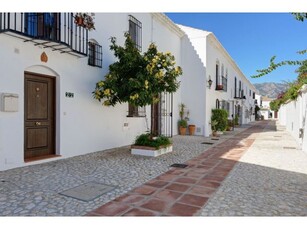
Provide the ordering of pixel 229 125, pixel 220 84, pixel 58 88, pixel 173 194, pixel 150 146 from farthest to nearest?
pixel 229 125 → pixel 220 84 → pixel 150 146 → pixel 58 88 → pixel 173 194

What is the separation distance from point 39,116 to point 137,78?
9.17 ft

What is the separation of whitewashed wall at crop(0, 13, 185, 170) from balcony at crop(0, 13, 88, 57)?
256 millimetres

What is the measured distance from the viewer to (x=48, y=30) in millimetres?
5844

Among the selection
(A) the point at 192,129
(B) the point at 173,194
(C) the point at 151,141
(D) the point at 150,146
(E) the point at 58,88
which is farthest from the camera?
(A) the point at 192,129

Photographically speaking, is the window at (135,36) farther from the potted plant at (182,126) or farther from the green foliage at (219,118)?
the green foliage at (219,118)

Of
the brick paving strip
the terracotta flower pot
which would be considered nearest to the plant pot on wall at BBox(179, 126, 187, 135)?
the brick paving strip

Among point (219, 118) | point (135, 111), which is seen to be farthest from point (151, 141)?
point (219, 118)

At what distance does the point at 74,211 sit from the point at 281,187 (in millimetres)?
3624

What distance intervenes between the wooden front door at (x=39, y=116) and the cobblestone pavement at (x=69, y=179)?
1.74 ft

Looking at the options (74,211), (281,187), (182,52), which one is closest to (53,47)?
(74,211)

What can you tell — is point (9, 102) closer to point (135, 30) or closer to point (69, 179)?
point (69, 179)

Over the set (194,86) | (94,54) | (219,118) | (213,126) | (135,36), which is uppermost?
(135,36)

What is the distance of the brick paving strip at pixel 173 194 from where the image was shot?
309 centimetres

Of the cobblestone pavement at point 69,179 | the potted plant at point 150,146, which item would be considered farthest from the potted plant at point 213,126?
the cobblestone pavement at point 69,179
